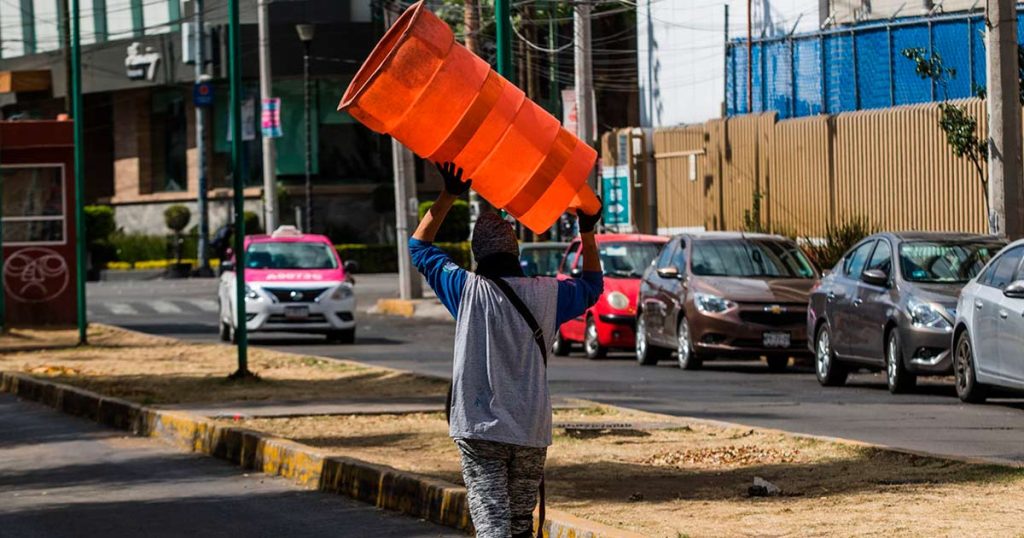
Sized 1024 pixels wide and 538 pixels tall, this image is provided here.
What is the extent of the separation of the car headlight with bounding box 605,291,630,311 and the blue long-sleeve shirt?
17.4 meters

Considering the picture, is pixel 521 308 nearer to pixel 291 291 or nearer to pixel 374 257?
pixel 291 291

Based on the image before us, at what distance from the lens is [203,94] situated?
56.9 m

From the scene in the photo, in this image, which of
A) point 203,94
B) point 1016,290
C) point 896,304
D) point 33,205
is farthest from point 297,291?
point 203,94

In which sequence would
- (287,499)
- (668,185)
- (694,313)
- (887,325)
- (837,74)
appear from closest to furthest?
(287,499) → (887,325) → (694,313) → (837,74) → (668,185)

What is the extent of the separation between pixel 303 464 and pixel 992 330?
21.4ft

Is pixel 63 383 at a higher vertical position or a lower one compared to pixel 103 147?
lower

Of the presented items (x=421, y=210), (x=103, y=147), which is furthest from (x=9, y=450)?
(x=103, y=147)

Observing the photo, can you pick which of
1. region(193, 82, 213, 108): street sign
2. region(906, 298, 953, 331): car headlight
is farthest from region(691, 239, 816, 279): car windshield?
region(193, 82, 213, 108): street sign

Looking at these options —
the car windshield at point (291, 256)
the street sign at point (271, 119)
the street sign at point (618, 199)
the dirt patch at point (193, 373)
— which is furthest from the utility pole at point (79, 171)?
the street sign at point (271, 119)

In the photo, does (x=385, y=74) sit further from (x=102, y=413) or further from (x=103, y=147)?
(x=103, y=147)

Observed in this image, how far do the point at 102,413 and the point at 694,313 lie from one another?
7.63 m

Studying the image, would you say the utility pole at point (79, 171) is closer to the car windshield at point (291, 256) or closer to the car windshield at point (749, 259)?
the car windshield at point (291, 256)

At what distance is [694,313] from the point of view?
22.4 m

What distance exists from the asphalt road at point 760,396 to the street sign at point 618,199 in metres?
8.21
